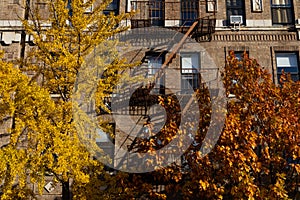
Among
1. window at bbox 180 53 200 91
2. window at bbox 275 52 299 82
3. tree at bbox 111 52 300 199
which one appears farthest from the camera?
window at bbox 275 52 299 82

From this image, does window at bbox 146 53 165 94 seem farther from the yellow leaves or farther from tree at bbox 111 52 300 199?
the yellow leaves

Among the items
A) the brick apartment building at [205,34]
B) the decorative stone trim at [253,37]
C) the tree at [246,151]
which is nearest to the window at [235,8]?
the brick apartment building at [205,34]

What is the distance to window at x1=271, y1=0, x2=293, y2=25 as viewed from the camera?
20.0m

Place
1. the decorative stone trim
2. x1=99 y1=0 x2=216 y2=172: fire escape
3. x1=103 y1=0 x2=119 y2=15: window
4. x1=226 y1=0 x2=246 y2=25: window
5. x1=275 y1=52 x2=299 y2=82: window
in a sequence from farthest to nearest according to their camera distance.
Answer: x1=103 y1=0 x2=119 y2=15: window → x1=226 y1=0 x2=246 y2=25: window → the decorative stone trim → x1=275 y1=52 x2=299 y2=82: window → x1=99 y1=0 x2=216 y2=172: fire escape

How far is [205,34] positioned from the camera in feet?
63.8

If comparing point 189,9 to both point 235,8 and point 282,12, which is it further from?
point 282,12

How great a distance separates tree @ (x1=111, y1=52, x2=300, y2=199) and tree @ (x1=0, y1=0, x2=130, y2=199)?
228cm

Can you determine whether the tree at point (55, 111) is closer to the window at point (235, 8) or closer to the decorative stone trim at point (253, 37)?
the decorative stone trim at point (253, 37)

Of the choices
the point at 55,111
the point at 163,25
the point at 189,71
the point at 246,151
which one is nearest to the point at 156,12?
the point at 163,25

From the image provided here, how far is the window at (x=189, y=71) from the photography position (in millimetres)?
18812

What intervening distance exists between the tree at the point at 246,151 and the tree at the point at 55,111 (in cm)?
228

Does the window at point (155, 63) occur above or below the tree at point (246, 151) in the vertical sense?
above

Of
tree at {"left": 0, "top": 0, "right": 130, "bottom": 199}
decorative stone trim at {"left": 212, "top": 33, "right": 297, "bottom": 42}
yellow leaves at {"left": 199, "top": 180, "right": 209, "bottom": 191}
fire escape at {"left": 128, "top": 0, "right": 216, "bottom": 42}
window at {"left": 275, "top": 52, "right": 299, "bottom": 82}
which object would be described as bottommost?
yellow leaves at {"left": 199, "top": 180, "right": 209, "bottom": 191}

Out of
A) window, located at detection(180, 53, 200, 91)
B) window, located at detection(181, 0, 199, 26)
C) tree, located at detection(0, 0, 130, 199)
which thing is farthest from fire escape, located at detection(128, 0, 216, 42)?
tree, located at detection(0, 0, 130, 199)
